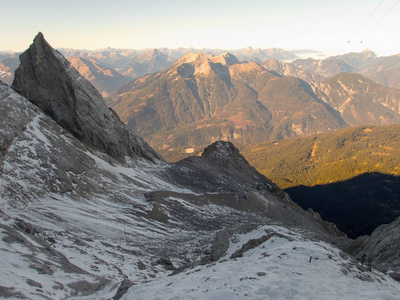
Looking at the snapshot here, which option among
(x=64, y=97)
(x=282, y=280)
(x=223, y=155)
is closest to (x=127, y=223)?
(x=282, y=280)

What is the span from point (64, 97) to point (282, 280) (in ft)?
261

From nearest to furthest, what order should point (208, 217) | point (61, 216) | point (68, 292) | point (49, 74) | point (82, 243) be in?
point (68, 292), point (82, 243), point (61, 216), point (208, 217), point (49, 74)

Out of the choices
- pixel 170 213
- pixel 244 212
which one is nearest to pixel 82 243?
pixel 170 213

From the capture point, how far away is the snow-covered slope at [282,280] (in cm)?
2075

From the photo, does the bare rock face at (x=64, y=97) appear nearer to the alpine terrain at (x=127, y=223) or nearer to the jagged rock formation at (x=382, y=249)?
the alpine terrain at (x=127, y=223)

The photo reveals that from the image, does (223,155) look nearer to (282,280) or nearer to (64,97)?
(64,97)

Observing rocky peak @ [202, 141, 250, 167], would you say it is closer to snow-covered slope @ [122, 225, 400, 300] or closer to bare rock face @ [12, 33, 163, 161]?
bare rock face @ [12, 33, 163, 161]

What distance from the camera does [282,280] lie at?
22.2m

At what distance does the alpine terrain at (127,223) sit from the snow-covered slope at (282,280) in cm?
13

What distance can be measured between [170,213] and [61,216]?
23200mm

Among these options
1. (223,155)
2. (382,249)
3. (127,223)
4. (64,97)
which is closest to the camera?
(382,249)

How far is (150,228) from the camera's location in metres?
53.9

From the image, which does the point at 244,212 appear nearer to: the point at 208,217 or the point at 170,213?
the point at 208,217

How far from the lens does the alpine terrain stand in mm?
23719
